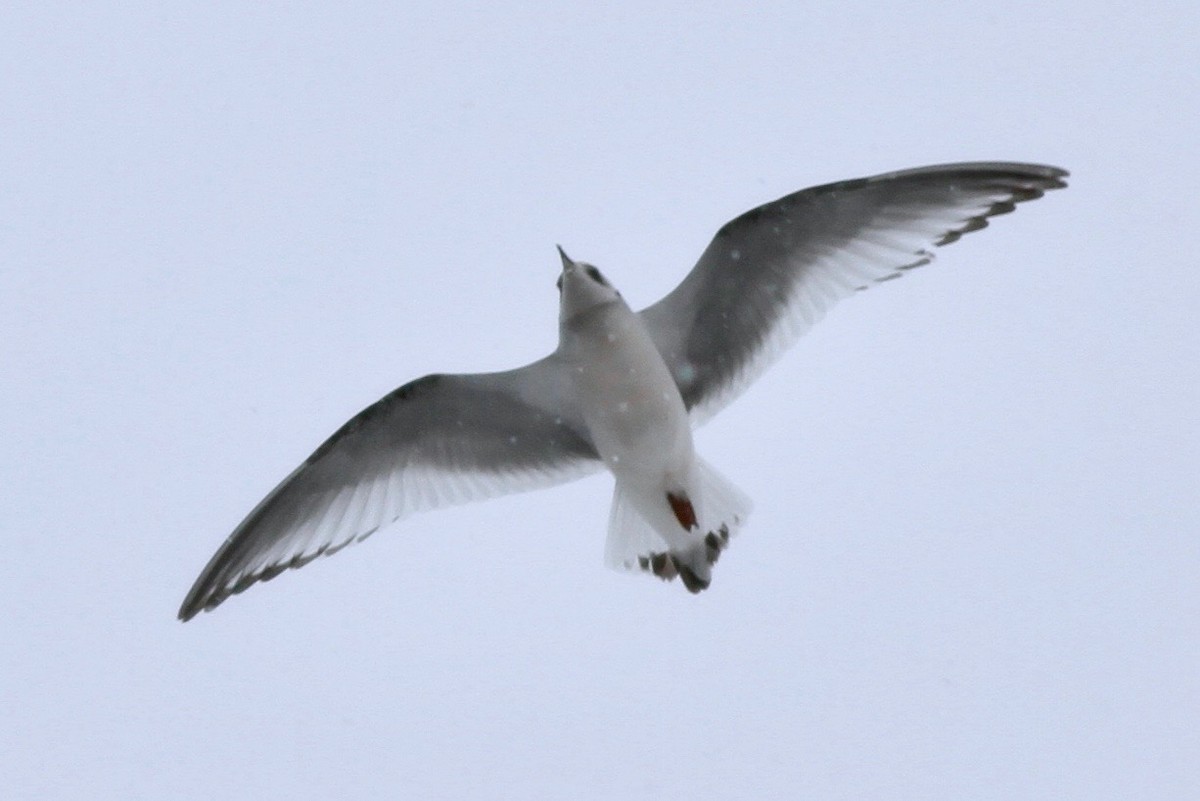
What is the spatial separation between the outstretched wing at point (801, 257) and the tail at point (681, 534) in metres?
0.33

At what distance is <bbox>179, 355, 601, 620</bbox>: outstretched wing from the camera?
6879 millimetres

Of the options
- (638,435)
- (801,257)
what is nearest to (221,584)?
(638,435)

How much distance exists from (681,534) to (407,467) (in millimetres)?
1055

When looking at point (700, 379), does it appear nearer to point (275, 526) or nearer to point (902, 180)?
point (902, 180)

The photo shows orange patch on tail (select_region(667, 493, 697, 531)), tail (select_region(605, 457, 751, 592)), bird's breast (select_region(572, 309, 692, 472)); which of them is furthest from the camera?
tail (select_region(605, 457, 751, 592))

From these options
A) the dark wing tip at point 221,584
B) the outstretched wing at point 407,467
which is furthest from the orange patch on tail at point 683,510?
the dark wing tip at point 221,584

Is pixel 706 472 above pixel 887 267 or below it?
below

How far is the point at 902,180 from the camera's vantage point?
665 cm

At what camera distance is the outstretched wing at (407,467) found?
688cm

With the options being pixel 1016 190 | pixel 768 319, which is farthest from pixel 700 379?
pixel 1016 190

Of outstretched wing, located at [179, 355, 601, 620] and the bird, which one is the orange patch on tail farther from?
outstretched wing, located at [179, 355, 601, 620]

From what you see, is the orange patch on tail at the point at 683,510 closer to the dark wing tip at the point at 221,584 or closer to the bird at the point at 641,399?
the bird at the point at 641,399

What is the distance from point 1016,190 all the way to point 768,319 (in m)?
1.00

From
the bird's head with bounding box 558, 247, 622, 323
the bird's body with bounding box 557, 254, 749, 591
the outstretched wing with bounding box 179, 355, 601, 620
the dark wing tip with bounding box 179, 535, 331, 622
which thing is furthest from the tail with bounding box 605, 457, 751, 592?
the dark wing tip with bounding box 179, 535, 331, 622
